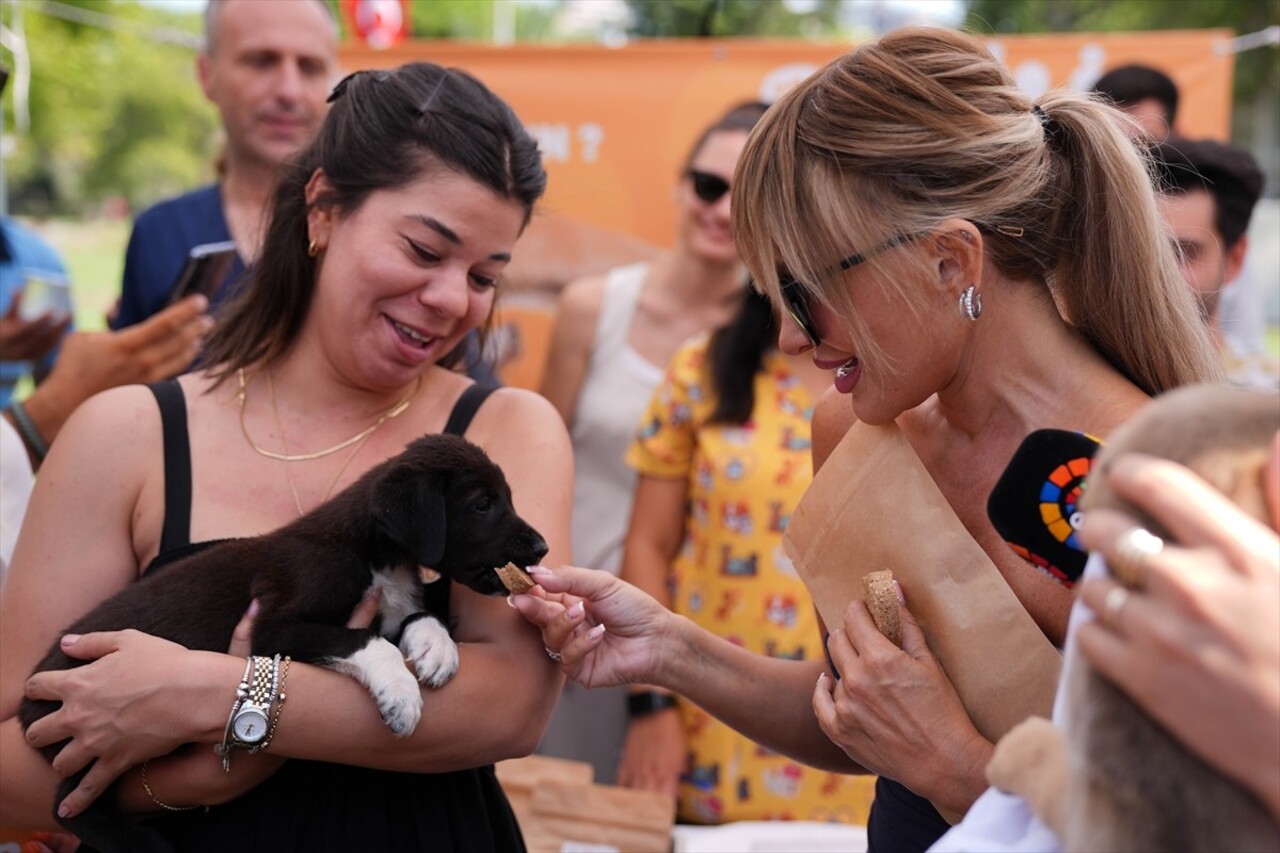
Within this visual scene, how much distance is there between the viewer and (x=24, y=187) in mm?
47094

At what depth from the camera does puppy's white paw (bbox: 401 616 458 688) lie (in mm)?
2221

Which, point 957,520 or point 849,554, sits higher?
point 957,520

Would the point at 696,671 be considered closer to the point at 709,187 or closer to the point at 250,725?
the point at 250,725

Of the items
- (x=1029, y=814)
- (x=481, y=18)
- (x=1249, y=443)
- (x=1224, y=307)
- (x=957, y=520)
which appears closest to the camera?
(x=1249, y=443)

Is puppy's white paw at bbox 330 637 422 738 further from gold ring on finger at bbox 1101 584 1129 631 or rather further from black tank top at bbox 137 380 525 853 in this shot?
gold ring on finger at bbox 1101 584 1129 631

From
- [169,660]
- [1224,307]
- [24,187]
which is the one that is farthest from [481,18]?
[169,660]

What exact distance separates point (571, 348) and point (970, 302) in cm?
292

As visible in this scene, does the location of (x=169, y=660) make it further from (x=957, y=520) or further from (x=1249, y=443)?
(x=1249, y=443)

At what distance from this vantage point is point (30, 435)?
136 inches

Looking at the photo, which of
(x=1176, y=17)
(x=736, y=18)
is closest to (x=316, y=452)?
(x=1176, y=17)

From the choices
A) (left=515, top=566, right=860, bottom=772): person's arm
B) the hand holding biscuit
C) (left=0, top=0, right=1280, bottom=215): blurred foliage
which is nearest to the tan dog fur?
the hand holding biscuit

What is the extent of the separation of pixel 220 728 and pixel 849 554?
1180 millimetres

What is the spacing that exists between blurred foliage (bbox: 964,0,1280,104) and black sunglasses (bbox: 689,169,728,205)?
26.7 meters

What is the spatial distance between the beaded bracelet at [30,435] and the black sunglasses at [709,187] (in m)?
2.51
